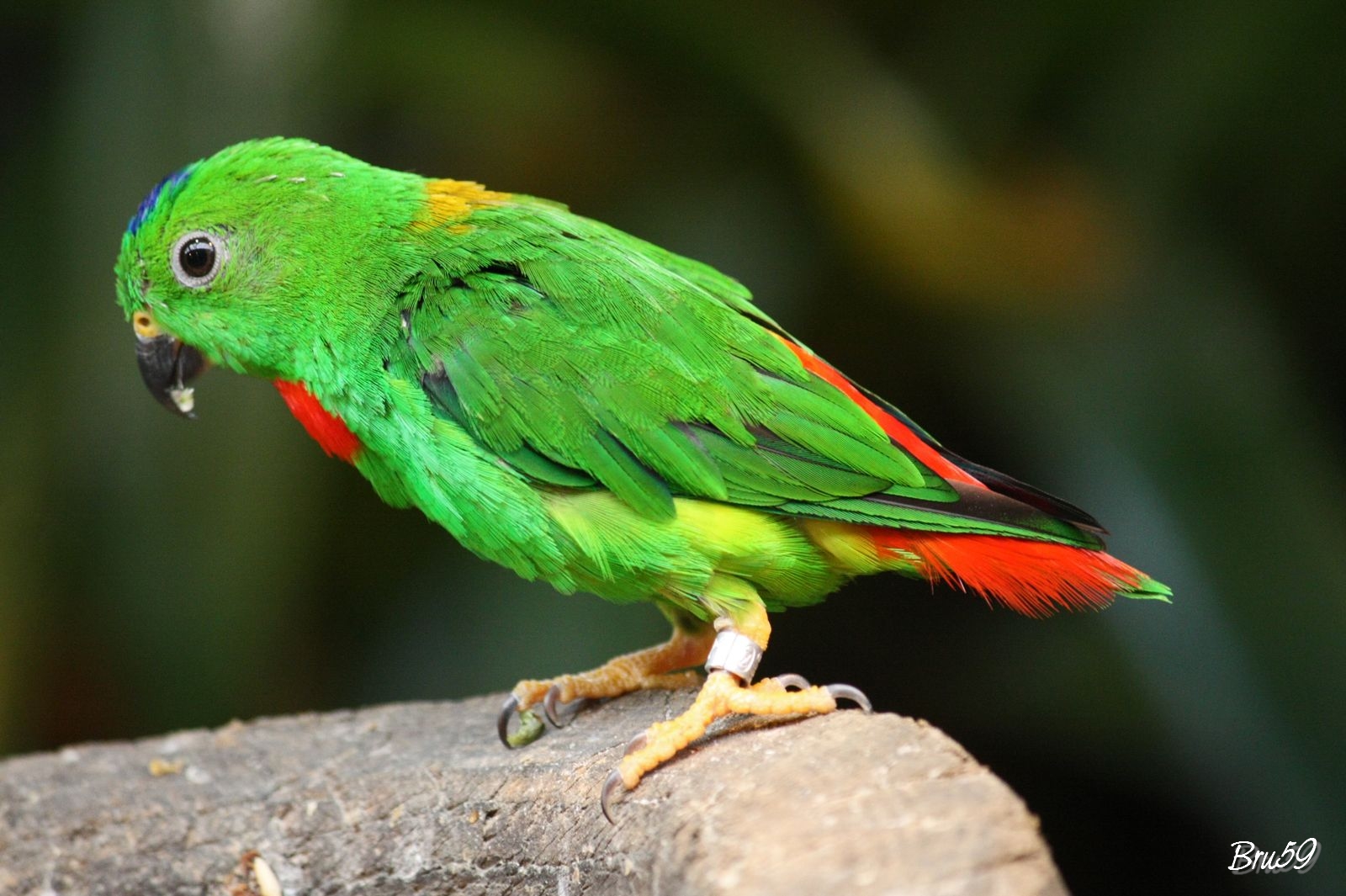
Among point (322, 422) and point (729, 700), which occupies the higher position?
point (322, 422)

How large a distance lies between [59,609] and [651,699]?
2356 mm

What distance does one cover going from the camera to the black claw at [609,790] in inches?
86.0

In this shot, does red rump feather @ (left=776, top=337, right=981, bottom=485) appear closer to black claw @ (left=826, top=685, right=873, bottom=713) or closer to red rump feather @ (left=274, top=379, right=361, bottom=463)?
black claw @ (left=826, top=685, right=873, bottom=713)

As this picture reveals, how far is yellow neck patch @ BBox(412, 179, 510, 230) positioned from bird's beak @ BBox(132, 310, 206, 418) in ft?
2.12

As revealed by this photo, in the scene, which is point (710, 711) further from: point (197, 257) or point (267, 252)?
point (197, 257)

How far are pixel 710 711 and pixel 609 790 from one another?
0.23 meters

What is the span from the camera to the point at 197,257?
8.75 ft

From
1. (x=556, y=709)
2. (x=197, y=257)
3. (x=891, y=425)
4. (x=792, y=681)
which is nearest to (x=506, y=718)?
(x=556, y=709)

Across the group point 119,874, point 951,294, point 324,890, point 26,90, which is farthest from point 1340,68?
point 26,90

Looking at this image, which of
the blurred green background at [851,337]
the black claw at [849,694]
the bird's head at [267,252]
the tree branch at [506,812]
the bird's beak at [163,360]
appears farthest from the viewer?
the blurred green background at [851,337]

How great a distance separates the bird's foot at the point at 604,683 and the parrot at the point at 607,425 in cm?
41

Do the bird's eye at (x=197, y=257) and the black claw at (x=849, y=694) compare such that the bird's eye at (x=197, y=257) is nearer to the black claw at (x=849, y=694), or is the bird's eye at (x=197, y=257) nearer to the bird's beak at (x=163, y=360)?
the bird's beak at (x=163, y=360)
